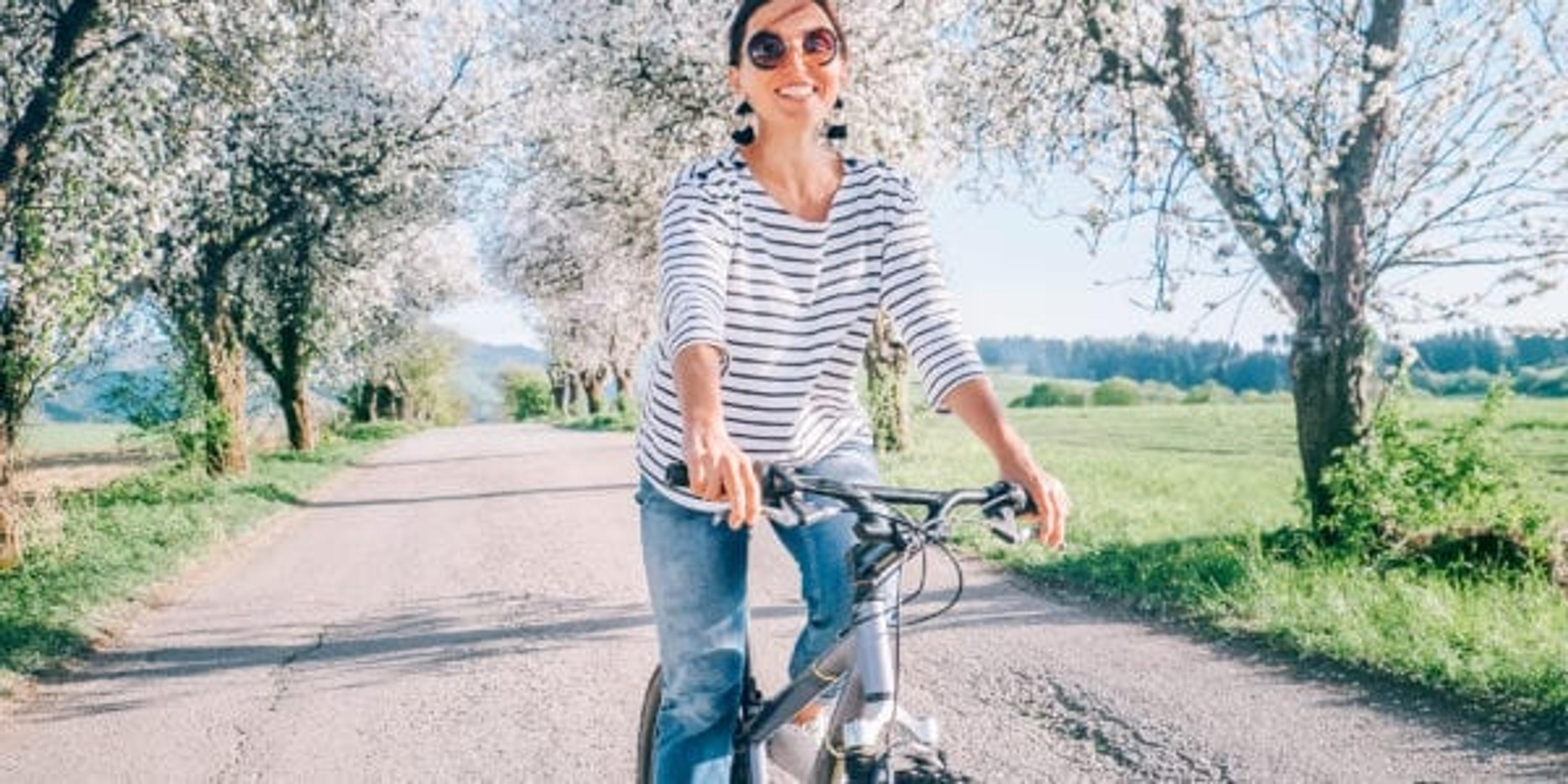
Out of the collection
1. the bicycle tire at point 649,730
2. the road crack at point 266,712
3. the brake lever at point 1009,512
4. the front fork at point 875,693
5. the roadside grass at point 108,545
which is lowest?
the road crack at point 266,712

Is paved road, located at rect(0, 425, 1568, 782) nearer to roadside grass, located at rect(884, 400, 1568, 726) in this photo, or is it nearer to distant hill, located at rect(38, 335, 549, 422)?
roadside grass, located at rect(884, 400, 1568, 726)

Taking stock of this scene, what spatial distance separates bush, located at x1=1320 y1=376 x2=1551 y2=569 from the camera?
24.3 feet

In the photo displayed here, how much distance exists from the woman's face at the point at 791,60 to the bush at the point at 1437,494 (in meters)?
6.29


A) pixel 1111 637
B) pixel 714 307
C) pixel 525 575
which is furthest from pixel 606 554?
pixel 714 307

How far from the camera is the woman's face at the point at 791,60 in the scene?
105 inches

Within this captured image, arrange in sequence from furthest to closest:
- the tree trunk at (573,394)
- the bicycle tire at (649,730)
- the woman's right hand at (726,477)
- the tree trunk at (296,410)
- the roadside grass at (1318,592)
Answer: the tree trunk at (573,394) < the tree trunk at (296,410) < the roadside grass at (1318,592) < the bicycle tire at (649,730) < the woman's right hand at (726,477)

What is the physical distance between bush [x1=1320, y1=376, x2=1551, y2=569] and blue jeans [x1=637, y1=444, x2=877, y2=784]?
19.7 ft

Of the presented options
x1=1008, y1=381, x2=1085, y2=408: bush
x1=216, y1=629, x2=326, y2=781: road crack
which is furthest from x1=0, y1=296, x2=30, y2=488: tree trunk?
x1=1008, y1=381, x2=1085, y2=408: bush

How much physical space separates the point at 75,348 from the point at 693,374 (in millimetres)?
10863

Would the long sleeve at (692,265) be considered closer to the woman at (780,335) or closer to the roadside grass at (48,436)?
the woman at (780,335)

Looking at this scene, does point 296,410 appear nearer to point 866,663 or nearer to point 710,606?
point 710,606

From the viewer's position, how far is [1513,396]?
23.6 feet

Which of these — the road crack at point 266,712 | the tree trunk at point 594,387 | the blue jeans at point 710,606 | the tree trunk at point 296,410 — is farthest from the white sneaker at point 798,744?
the tree trunk at point 594,387

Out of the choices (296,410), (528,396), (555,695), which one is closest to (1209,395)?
(528,396)
